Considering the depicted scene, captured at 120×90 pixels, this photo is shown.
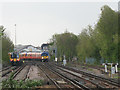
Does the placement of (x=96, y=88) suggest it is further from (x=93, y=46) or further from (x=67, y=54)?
(x=67, y=54)

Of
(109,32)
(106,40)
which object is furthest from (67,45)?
(109,32)

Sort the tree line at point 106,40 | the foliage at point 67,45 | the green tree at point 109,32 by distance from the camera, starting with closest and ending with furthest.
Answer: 1. the green tree at point 109,32
2. the tree line at point 106,40
3. the foliage at point 67,45

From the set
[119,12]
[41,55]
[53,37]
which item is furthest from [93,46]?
[53,37]

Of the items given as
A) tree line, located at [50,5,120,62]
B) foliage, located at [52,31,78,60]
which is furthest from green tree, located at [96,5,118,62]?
foliage, located at [52,31,78,60]

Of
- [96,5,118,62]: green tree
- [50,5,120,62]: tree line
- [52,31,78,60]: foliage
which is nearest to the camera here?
[96,5,118,62]: green tree

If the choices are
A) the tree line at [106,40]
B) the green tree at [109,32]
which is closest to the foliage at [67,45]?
the tree line at [106,40]

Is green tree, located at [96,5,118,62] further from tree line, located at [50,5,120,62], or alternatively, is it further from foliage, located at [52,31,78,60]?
foliage, located at [52,31,78,60]

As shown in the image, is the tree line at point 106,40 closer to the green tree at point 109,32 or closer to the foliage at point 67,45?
the green tree at point 109,32

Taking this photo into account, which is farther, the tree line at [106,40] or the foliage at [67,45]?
the foliage at [67,45]

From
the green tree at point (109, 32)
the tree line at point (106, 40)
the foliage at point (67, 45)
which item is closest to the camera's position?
the green tree at point (109, 32)

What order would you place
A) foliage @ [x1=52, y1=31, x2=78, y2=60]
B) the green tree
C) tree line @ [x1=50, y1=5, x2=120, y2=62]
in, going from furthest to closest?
foliage @ [x1=52, y1=31, x2=78, y2=60] → tree line @ [x1=50, y1=5, x2=120, y2=62] → the green tree

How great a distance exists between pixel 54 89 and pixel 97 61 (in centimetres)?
3189

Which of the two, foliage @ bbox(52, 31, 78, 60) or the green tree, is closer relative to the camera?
the green tree

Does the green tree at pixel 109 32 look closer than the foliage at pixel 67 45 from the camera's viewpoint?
Yes
